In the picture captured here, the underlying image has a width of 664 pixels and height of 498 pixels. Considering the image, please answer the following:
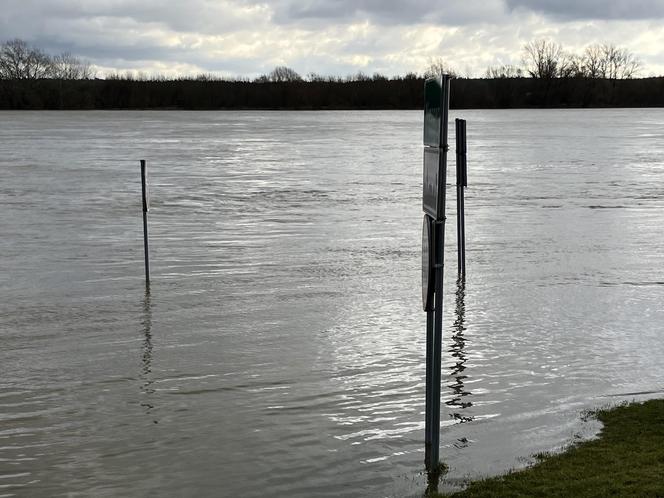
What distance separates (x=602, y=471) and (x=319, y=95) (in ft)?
463

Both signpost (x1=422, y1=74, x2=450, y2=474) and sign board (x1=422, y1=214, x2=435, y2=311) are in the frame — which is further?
sign board (x1=422, y1=214, x2=435, y2=311)

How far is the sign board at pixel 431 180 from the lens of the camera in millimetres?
5266

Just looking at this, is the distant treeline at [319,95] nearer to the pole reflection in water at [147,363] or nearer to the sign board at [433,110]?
the pole reflection in water at [147,363]

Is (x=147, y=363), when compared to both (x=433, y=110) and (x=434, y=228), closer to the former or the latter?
(x=434, y=228)

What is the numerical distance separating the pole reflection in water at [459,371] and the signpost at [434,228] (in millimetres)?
1128

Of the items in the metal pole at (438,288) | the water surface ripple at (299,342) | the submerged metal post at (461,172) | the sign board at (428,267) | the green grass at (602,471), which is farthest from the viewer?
the submerged metal post at (461,172)

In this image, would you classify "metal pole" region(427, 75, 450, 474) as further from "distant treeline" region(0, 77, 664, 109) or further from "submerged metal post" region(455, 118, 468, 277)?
"distant treeline" region(0, 77, 664, 109)

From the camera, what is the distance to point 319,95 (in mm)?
144875

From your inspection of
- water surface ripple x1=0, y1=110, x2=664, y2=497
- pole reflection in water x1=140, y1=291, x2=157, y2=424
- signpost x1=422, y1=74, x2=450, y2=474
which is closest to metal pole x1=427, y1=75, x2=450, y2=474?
signpost x1=422, y1=74, x2=450, y2=474

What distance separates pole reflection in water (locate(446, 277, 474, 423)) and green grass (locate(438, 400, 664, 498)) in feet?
3.54

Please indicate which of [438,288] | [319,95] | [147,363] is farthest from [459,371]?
[319,95]

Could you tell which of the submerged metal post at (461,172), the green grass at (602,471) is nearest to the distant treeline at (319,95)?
the submerged metal post at (461,172)

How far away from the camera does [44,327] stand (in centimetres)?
1005

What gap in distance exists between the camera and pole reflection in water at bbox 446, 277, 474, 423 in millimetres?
7277
